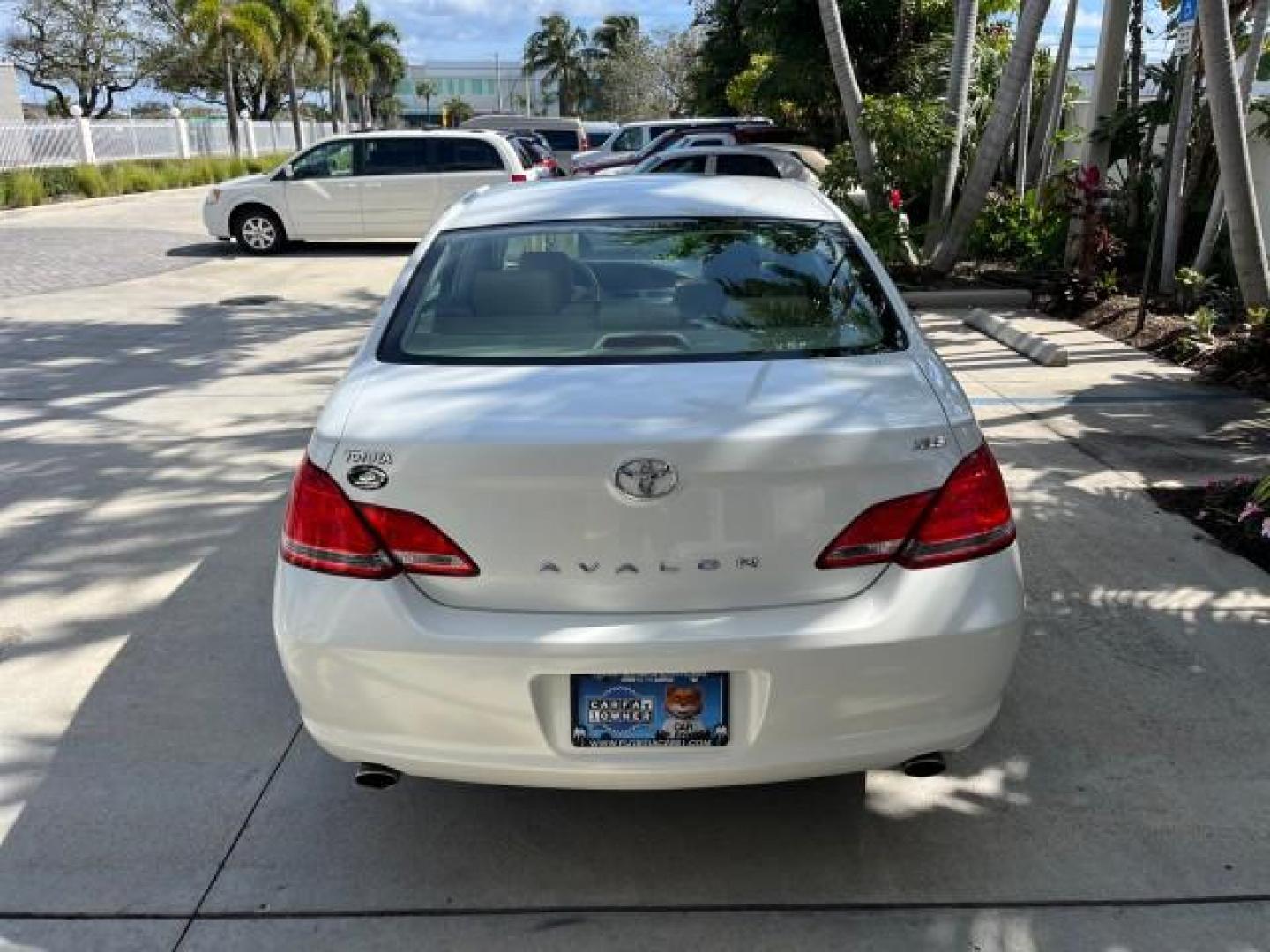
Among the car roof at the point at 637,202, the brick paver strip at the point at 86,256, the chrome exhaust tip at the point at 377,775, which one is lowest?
the brick paver strip at the point at 86,256

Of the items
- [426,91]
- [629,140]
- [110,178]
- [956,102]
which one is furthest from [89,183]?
[426,91]

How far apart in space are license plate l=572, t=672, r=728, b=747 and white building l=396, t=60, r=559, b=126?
390 ft

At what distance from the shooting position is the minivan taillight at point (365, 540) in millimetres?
2576

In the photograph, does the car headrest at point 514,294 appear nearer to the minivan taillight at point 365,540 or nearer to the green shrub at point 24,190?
the minivan taillight at point 365,540

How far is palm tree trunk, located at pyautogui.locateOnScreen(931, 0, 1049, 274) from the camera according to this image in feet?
34.8

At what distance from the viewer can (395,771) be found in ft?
9.06

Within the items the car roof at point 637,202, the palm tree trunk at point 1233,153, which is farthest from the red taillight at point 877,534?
the palm tree trunk at point 1233,153

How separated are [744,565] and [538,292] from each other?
140 cm

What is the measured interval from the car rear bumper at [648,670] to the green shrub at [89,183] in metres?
25.7

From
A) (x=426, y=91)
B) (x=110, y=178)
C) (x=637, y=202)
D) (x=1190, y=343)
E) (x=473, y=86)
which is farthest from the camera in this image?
(x=473, y=86)

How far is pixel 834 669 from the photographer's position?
2.52 meters

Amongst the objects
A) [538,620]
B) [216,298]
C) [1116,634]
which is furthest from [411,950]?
[216,298]

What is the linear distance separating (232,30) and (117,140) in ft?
29.8

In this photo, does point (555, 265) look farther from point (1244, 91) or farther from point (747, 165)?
point (747, 165)
